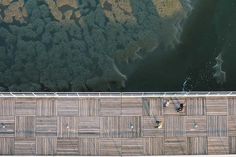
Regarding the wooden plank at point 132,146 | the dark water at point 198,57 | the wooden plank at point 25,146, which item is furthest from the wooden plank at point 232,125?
the wooden plank at point 25,146

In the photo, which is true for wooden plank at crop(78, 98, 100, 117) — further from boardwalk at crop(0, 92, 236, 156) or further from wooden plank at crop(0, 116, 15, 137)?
wooden plank at crop(0, 116, 15, 137)

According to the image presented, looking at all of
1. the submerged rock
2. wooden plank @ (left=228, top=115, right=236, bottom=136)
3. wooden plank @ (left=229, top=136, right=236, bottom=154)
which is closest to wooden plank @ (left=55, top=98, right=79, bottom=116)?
the submerged rock

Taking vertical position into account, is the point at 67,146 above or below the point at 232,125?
below

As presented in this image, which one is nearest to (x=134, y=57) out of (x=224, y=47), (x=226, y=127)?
(x=224, y=47)

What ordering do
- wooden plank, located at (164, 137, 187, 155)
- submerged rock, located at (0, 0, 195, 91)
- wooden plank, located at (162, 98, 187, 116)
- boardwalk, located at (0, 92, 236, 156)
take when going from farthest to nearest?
submerged rock, located at (0, 0, 195, 91), wooden plank, located at (162, 98, 187, 116), boardwalk, located at (0, 92, 236, 156), wooden plank, located at (164, 137, 187, 155)

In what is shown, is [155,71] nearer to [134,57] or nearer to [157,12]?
[134,57]

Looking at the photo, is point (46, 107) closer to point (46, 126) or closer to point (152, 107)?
point (46, 126)

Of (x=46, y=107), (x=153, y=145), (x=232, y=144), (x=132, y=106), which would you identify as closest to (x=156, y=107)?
(x=132, y=106)
